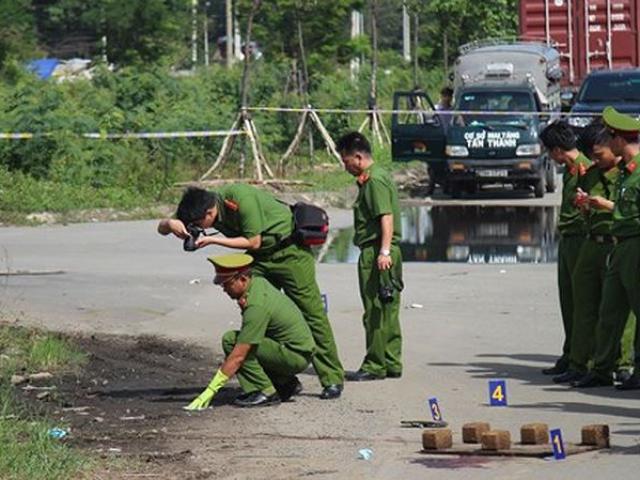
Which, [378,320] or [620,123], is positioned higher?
[620,123]

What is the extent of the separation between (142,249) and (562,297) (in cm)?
995

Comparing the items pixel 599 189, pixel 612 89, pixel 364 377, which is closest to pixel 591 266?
pixel 599 189

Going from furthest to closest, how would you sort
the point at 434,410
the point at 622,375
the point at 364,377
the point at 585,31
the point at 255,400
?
the point at 585,31
the point at 364,377
the point at 622,375
the point at 255,400
the point at 434,410

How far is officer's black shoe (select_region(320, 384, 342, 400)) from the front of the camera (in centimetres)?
1205

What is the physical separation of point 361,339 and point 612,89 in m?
19.9

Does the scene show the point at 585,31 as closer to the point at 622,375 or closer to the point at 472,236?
the point at 472,236

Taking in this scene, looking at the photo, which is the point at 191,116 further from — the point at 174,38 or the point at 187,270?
the point at 174,38

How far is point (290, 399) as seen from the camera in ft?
39.5

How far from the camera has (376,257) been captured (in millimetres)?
12867

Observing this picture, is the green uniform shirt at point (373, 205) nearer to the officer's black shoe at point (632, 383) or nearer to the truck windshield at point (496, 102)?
the officer's black shoe at point (632, 383)

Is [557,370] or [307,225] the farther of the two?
[557,370]

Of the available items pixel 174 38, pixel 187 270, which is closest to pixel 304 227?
pixel 187 270

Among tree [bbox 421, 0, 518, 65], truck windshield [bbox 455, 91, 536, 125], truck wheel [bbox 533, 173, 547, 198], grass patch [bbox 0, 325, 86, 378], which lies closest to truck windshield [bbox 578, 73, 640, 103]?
truck windshield [bbox 455, 91, 536, 125]

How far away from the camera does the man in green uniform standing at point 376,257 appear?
12766 millimetres
